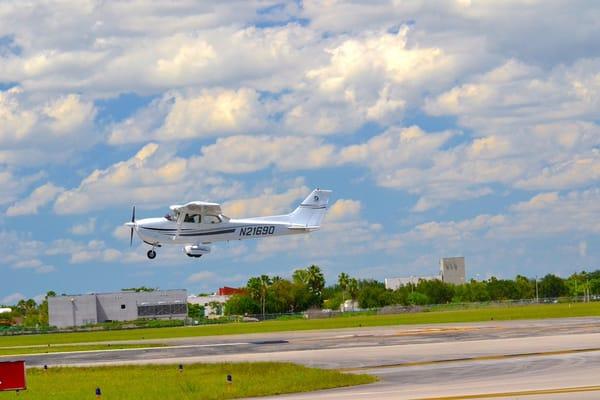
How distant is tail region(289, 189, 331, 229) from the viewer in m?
78.9

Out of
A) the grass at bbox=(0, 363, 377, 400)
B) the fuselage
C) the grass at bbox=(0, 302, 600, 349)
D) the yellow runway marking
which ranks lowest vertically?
the grass at bbox=(0, 302, 600, 349)

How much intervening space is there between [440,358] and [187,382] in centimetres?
1157

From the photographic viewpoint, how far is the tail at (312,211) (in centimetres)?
7888

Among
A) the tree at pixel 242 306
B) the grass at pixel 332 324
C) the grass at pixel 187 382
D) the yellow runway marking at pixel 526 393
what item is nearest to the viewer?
the yellow runway marking at pixel 526 393

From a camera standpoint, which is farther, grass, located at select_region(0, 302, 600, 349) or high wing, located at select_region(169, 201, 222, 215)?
grass, located at select_region(0, 302, 600, 349)

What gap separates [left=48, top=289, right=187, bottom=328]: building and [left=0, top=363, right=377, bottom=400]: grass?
5421 inches

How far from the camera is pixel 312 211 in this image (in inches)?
3155

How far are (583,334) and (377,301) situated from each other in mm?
137125

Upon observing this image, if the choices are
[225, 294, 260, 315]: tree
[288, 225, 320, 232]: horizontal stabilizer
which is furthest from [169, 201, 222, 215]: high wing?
[225, 294, 260, 315]: tree

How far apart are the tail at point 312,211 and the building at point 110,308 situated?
104650 millimetres

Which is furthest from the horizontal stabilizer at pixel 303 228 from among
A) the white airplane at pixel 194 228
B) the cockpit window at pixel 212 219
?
the cockpit window at pixel 212 219

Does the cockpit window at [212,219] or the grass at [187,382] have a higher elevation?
the cockpit window at [212,219]

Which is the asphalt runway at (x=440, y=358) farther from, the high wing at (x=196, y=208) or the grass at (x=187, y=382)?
the high wing at (x=196, y=208)

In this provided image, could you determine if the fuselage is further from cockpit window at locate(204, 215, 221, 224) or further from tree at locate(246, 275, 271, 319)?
tree at locate(246, 275, 271, 319)
